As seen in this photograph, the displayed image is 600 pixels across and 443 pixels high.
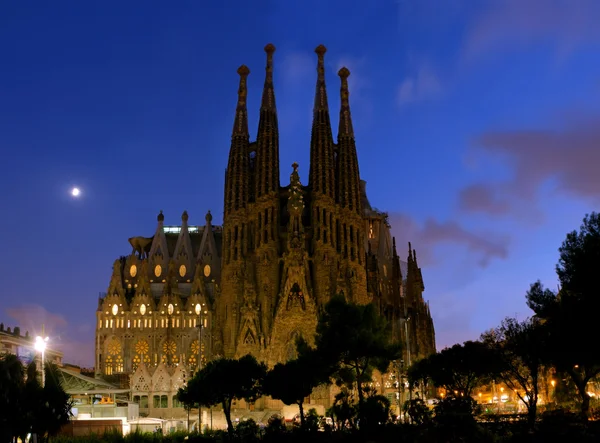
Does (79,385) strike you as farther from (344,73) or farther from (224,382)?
(344,73)

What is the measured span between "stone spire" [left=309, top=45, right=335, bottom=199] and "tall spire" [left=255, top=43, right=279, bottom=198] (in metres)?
5.52

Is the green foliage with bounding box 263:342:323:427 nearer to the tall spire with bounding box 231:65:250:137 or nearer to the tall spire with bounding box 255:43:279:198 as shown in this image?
the tall spire with bounding box 255:43:279:198

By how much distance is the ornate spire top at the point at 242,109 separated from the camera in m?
102

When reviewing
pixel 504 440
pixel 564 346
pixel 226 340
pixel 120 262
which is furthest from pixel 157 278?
pixel 504 440

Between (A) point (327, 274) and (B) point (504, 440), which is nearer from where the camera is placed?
(B) point (504, 440)

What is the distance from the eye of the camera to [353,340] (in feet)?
166

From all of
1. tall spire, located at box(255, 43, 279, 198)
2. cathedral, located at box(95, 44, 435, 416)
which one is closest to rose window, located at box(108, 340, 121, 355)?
cathedral, located at box(95, 44, 435, 416)

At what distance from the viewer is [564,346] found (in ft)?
126

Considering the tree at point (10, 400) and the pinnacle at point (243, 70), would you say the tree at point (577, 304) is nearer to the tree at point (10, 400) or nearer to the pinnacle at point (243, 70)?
the tree at point (10, 400)

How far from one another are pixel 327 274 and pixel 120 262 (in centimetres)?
3748

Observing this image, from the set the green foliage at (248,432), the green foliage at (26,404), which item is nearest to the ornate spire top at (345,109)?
the green foliage at (248,432)

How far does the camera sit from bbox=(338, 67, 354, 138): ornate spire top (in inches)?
4090

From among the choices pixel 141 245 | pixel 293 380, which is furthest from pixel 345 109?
pixel 293 380

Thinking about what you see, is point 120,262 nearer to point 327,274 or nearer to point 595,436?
point 327,274
